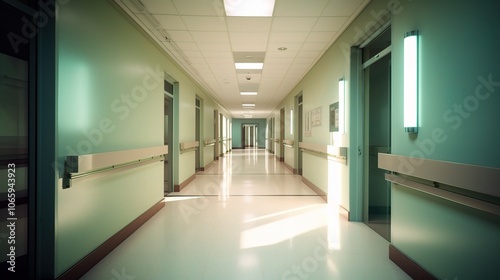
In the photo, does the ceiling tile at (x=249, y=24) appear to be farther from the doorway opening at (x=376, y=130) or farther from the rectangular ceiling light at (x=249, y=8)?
the doorway opening at (x=376, y=130)

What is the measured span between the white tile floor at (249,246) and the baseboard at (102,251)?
0.06 m

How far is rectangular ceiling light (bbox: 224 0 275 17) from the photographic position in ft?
11.1

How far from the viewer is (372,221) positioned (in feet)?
13.6

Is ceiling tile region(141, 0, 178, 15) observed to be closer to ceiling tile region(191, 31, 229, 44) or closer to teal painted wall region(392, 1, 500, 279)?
ceiling tile region(191, 31, 229, 44)

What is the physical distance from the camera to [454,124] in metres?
2.04

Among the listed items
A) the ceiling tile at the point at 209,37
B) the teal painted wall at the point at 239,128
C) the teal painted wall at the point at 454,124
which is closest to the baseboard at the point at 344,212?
the teal painted wall at the point at 454,124

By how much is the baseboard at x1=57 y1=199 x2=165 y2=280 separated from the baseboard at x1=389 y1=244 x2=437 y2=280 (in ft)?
10.4

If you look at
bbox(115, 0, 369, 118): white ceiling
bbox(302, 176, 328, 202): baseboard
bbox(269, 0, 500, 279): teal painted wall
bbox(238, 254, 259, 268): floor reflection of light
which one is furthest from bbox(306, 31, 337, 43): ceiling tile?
bbox(238, 254, 259, 268): floor reflection of light

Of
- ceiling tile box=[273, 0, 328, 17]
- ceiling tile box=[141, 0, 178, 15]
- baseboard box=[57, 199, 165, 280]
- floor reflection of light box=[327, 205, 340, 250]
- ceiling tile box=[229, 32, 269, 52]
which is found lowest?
floor reflection of light box=[327, 205, 340, 250]

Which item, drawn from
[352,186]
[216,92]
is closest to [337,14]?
[352,186]

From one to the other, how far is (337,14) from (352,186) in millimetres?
2591

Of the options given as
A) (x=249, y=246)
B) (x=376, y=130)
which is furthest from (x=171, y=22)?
(x=376, y=130)

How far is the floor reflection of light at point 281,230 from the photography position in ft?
10.9

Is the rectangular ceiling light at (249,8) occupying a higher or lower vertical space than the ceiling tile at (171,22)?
higher
